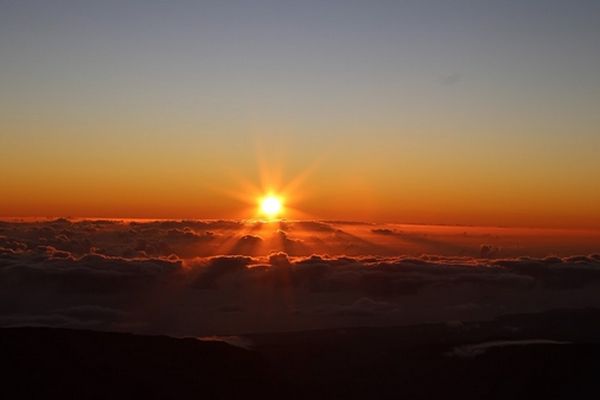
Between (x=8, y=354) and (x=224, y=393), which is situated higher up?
(x=8, y=354)

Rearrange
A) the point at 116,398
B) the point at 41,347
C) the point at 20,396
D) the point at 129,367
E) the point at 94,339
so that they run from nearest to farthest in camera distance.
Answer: the point at 20,396 → the point at 116,398 → the point at 41,347 → the point at 129,367 → the point at 94,339

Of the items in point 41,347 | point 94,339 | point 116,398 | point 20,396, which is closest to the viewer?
point 20,396

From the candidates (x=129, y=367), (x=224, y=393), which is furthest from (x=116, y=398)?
(x=224, y=393)

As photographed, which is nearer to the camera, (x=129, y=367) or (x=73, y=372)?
(x=73, y=372)

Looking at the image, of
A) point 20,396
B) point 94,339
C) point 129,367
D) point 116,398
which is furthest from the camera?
point 94,339

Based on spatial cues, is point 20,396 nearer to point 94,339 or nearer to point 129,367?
Answer: point 129,367

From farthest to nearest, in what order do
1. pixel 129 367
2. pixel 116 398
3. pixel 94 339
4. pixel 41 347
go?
pixel 94 339, pixel 129 367, pixel 41 347, pixel 116 398

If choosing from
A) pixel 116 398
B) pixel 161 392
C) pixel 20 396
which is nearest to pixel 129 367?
pixel 161 392

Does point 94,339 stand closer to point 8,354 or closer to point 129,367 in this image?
point 129,367

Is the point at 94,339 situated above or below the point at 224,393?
above
